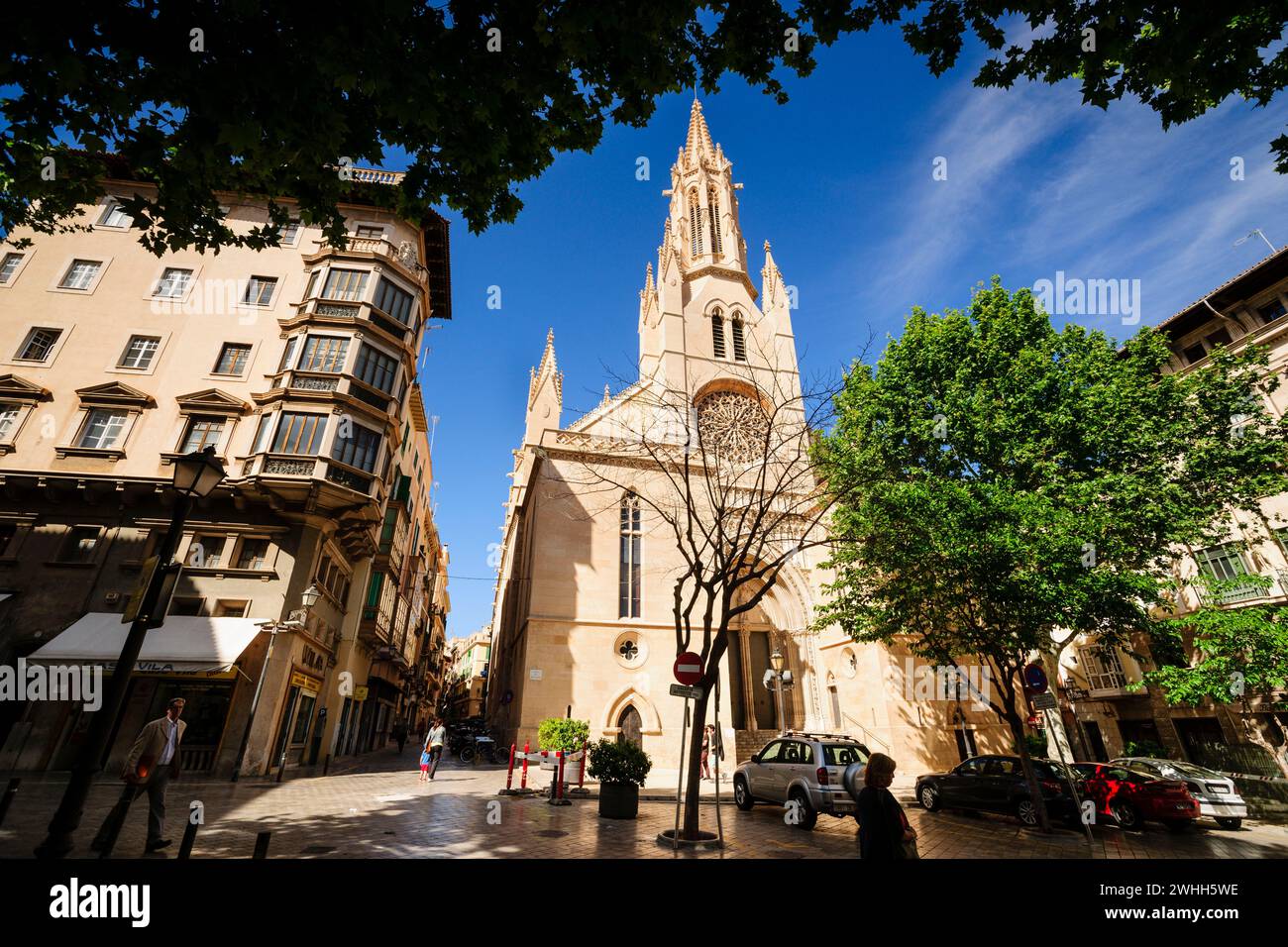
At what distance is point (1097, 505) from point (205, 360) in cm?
2738

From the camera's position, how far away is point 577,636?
23.8 meters

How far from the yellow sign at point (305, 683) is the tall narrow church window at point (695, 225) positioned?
3465cm

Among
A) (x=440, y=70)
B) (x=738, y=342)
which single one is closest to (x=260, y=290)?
(x=440, y=70)

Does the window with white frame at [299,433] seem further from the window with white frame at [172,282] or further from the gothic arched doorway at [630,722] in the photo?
the gothic arched doorway at [630,722]

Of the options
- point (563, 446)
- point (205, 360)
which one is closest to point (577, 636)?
point (563, 446)

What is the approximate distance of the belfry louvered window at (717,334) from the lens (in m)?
35.0

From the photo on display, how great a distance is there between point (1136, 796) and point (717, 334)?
29479 mm

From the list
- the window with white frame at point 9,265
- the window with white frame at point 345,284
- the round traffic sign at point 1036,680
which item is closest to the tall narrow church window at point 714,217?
the window with white frame at point 345,284

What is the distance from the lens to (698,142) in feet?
149

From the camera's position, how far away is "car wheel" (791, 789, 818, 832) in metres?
10.5

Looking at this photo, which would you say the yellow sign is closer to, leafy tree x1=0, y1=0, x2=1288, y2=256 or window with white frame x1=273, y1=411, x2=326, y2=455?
window with white frame x1=273, y1=411, x2=326, y2=455

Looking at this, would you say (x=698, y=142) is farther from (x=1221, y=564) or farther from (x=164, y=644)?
(x=164, y=644)

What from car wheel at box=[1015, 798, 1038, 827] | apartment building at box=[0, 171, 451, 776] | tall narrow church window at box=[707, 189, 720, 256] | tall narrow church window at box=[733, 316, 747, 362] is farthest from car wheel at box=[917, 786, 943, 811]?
tall narrow church window at box=[707, 189, 720, 256]

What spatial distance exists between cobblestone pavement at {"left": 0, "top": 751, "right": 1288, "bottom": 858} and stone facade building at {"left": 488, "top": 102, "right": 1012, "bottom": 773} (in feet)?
29.3
